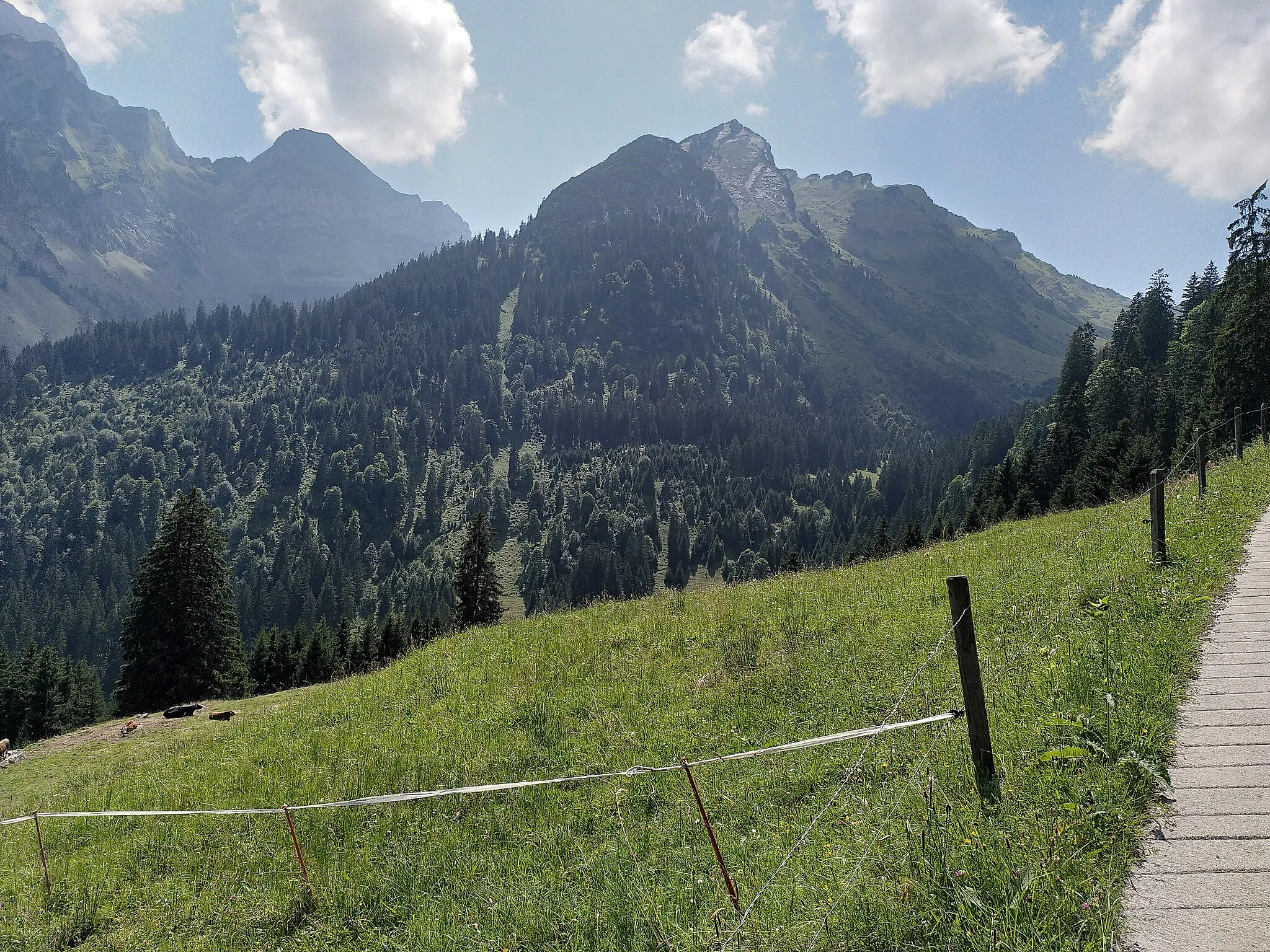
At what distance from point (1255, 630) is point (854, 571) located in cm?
1177

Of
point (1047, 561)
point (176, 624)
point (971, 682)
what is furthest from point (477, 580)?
point (971, 682)

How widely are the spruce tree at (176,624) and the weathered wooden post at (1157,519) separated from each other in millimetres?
46943

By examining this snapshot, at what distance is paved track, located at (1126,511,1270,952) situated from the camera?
3.73 metres

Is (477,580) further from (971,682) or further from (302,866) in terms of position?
(971,682)

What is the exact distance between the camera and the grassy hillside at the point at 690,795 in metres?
4.67

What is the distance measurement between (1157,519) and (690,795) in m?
9.50

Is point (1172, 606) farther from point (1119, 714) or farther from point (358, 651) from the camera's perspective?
point (358, 651)

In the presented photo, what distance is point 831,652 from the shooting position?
11.9 metres

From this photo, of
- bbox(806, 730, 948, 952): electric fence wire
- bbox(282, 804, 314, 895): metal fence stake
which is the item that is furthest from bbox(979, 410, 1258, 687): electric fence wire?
bbox(282, 804, 314, 895): metal fence stake

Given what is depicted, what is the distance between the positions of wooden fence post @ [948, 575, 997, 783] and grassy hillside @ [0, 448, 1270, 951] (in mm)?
370

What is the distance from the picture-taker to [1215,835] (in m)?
4.47

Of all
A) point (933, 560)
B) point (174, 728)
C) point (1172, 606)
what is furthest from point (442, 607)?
point (1172, 606)

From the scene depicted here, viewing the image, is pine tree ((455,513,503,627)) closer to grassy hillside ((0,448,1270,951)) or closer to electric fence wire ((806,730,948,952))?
grassy hillside ((0,448,1270,951))

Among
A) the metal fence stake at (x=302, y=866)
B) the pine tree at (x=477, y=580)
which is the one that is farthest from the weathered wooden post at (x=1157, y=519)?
the pine tree at (x=477, y=580)
